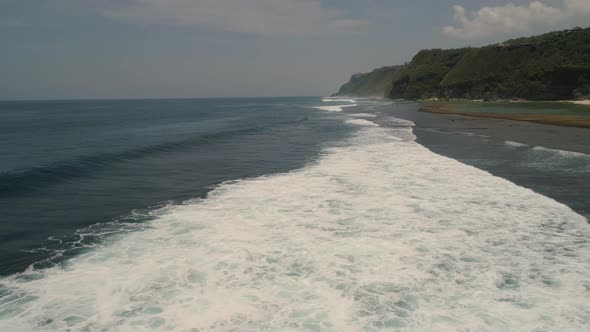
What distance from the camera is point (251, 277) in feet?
29.4

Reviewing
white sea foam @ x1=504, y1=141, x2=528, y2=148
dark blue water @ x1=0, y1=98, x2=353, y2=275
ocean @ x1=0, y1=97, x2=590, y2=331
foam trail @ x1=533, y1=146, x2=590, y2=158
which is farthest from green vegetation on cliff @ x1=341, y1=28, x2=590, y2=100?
ocean @ x1=0, y1=97, x2=590, y2=331

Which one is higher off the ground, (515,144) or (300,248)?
(515,144)

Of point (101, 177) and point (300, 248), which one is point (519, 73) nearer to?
point (101, 177)

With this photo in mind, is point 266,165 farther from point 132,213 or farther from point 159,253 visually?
point 159,253

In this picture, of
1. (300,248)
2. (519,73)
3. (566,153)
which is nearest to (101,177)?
(300,248)

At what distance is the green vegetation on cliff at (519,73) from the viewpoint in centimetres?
10362

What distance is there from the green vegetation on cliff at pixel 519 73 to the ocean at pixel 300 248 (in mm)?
101778

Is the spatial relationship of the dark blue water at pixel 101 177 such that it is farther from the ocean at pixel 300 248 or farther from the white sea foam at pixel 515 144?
the white sea foam at pixel 515 144

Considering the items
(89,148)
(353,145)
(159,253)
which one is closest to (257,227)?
(159,253)

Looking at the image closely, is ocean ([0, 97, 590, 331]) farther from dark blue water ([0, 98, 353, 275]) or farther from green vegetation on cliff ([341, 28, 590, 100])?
green vegetation on cliff ([341, 28, 590, 100])

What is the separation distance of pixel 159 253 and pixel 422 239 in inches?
289

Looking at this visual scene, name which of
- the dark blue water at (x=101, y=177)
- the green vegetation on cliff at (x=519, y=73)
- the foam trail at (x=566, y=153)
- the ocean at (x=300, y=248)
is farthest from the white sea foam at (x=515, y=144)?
the green vegetation on cliff at (x=519, y=73)

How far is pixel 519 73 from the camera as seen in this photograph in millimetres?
117562

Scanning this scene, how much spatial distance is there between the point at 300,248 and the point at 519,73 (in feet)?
428
